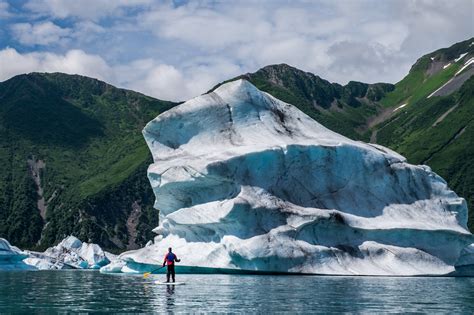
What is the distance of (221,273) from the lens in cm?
4622

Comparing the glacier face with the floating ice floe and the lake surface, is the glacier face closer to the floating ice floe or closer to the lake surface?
the lake surface

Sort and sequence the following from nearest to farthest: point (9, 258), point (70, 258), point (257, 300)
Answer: point (257, 300) < point (9, 258) < point (70, 258)

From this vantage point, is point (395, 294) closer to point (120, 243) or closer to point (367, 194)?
point (367, 194)

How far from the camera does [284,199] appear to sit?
45844mm

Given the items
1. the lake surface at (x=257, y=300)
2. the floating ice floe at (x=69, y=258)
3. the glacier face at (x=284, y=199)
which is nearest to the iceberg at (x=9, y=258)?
the floating ice floe at (x=69, y=258)

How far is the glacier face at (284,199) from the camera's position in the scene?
43.3 m

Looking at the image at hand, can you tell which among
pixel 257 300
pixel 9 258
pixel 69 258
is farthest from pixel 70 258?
pixel 257 300

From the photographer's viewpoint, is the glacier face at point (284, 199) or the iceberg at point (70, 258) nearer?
the glacier face at point (284, 199)

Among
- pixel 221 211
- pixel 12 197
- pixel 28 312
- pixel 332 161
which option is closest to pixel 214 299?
pixel 28 312

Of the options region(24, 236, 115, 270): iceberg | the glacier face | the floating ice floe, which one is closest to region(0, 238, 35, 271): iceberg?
the floating ice floe

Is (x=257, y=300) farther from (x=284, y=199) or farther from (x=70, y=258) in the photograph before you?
(x=70, y=258)

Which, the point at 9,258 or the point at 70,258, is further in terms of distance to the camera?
the point at 70,258

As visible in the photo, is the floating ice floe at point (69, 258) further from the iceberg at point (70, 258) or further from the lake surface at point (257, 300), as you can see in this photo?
the lake surface at point (257, 300)

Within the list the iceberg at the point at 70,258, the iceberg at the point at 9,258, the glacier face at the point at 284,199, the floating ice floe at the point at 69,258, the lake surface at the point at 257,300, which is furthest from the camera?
the iceberg at the point at 70,258
